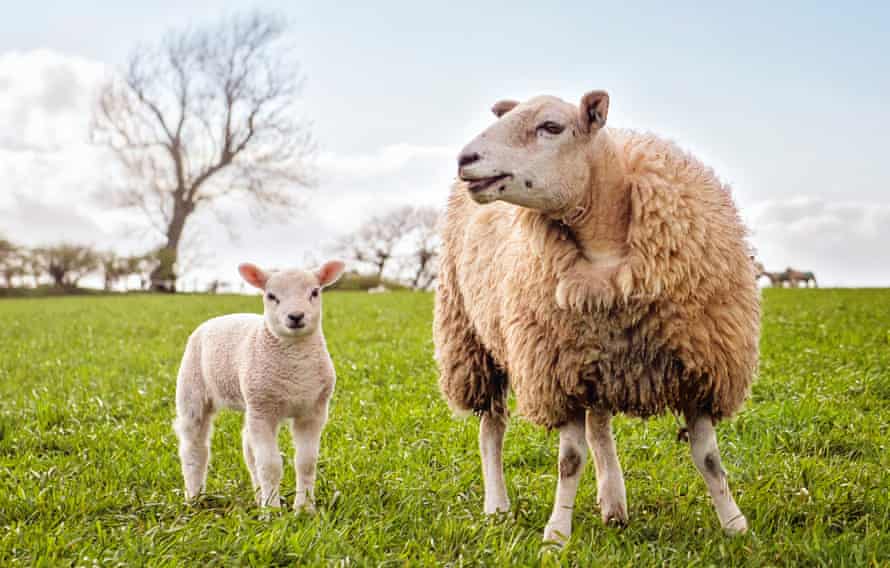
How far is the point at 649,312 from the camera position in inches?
143

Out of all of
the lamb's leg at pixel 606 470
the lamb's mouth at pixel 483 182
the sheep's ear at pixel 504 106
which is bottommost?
the lamb's leg at pixel 606 470

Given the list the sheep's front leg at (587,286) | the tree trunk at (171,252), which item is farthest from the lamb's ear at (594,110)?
the tree trunk at (171,252)

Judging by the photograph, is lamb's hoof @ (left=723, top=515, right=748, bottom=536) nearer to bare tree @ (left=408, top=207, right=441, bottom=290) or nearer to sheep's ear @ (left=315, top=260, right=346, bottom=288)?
sheep's ear @ (left=315, top=260, right=346, bottom=288)

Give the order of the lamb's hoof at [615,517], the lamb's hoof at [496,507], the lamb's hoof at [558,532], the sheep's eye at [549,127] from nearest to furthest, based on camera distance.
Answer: the sheep's eye at [549,127] → the lamb's hoof at [558,532] → the lamb's hoof at [615,517] → the lamb's hoof at [496,507]

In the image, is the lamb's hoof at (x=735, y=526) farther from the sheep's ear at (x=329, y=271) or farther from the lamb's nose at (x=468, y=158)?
the sheep's ear at (x=329, y=271)

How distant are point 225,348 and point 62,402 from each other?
3.92 metres

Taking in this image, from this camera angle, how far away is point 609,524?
415 centimetres

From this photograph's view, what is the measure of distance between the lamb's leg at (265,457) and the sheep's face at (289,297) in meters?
0.46

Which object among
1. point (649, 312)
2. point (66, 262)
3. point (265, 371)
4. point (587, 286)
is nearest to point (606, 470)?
point (649, 312)

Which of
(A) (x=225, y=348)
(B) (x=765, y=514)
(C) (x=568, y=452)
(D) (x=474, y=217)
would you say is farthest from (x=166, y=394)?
(B) (x=765, y=514)

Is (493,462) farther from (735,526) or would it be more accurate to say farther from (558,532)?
(735,526)

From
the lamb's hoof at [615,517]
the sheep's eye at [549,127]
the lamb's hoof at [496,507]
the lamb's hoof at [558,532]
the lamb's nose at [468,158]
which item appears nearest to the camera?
the lamb's nose at [468,158]

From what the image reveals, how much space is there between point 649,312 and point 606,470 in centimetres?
106

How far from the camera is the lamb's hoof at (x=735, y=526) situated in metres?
3.92
